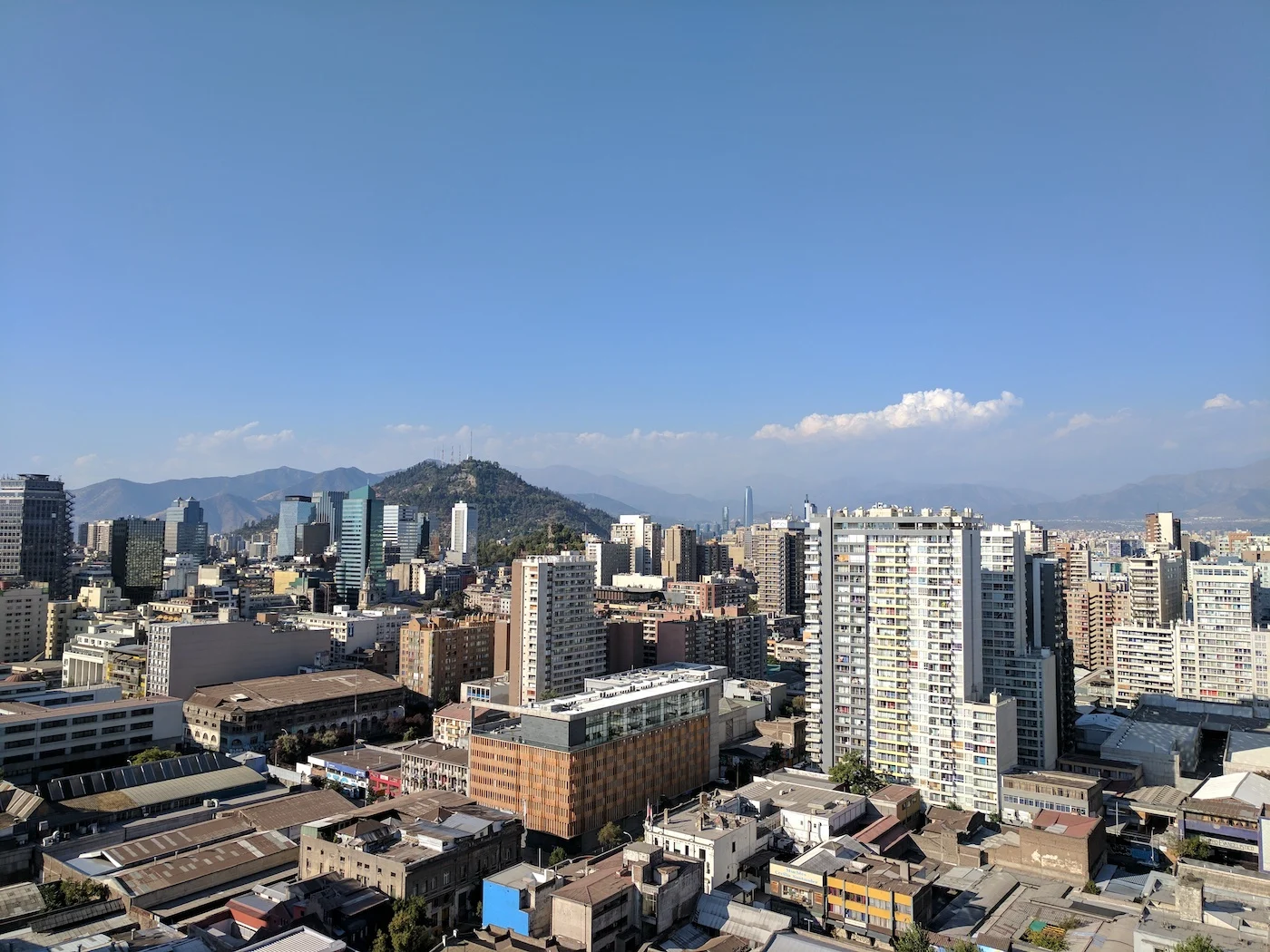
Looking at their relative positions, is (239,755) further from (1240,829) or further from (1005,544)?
(1240,829)

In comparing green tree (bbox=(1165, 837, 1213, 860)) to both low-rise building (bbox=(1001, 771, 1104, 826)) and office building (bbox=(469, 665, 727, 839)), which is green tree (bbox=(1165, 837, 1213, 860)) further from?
office building (bbox=(469, 665, 727, 839))

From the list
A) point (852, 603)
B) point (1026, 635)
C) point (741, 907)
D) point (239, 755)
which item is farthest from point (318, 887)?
point (1026, 635)


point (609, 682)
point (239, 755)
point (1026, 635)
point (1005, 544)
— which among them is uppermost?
point (1005, 544)

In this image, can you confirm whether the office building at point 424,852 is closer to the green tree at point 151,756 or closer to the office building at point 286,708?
the green tree at point 151,756

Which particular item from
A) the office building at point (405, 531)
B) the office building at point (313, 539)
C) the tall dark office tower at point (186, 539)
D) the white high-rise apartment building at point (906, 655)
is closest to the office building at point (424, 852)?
the white high-rise apartment building at point (906, 655)

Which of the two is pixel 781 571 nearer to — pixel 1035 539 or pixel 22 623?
pixel 1035 539

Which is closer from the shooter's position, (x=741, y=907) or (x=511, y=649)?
(x=741, y=907)

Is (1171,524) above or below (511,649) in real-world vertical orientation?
above
